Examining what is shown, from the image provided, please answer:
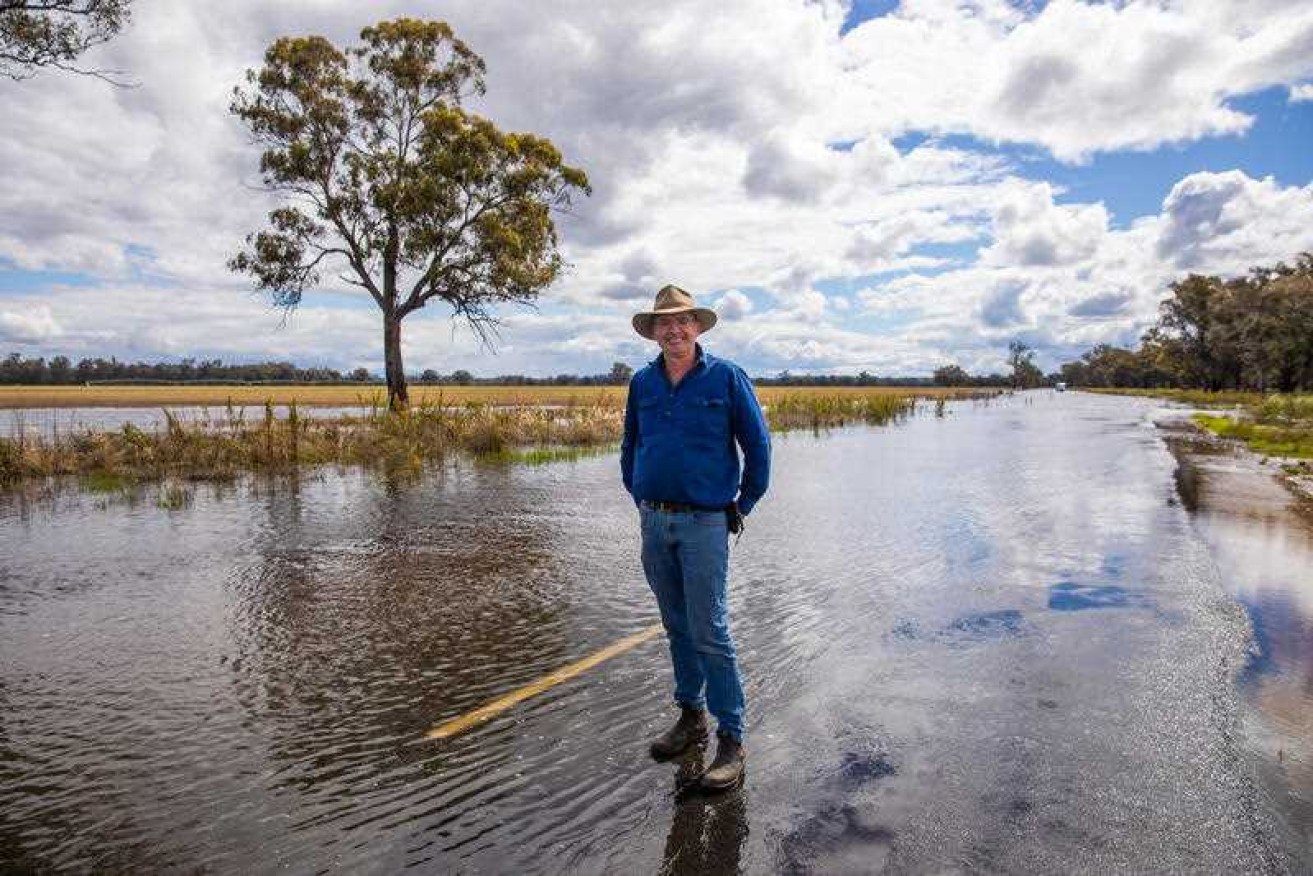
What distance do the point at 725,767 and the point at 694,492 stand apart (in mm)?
1293

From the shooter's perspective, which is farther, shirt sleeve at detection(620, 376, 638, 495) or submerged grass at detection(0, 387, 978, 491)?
A: submerged grass at detection(0, 387, 978, 491)

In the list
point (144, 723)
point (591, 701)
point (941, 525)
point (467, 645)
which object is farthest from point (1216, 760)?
point (941, 525)

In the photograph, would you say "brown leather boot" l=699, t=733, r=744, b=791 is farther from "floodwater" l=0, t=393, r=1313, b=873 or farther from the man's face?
the man's face

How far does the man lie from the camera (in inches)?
157

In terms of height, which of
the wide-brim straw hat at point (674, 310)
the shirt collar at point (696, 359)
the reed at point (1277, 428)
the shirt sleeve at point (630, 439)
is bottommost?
the reed at point (1277, 428)

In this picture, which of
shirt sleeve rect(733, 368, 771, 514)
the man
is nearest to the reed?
shirt sleeve rect(733, 368, 771, 514)

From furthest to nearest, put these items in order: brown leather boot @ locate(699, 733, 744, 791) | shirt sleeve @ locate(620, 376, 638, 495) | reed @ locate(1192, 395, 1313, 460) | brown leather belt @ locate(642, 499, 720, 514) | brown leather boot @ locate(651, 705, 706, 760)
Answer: reed @ locate(1192, 395, 1313, 460), shirt sleeve @ locate(620, 376, 638, 495), brown leather belt @ locate(642, 499, 720, 514), brown leather boot @ locate(651, 705, 706, 760), brown leather boot @ locate(699, 733, 744, 791)

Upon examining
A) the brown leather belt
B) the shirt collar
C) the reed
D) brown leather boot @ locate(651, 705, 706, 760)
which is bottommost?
brown leather boot @ locate(651, 705, 706, 760)

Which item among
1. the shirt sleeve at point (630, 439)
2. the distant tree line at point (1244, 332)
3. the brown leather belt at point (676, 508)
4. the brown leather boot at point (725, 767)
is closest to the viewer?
the brown leather boot at point (725, 767)

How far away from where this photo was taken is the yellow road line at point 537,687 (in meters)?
4.23

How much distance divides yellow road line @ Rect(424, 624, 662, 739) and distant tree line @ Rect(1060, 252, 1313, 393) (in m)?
65.1

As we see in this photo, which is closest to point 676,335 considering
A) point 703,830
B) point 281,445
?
point 703,830

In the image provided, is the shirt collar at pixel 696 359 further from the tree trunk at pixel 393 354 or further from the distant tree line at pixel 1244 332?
the distant tree line at pixel 1244 332

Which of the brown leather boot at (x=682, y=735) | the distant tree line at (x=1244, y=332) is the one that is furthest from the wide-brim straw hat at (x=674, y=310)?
the distant tree line at (x=1244, y=332)
